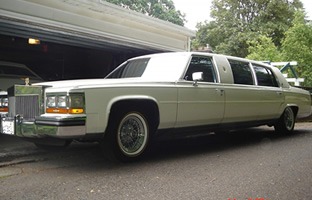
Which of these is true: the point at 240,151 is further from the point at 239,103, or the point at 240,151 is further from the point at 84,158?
the point at 84,158

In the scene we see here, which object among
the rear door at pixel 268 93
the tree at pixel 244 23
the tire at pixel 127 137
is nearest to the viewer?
the tire at pixel 127 137

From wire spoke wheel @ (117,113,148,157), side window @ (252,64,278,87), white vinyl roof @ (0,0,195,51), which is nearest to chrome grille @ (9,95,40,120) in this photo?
wire spoke wheel @ (117,113,148,157)

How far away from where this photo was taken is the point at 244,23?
1125 inches

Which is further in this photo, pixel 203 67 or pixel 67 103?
pixel 203 67

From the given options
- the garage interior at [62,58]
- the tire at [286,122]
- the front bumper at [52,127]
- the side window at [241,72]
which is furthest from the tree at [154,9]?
the front bumper at [52,127]

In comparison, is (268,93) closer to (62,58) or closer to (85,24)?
(85,24)

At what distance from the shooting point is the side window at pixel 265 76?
22.3 feet

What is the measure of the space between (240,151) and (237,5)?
1048 inches

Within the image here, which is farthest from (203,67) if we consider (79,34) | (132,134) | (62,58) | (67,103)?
(62,58)

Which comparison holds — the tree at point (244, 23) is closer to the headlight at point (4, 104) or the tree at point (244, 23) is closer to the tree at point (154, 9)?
the tree at point (154, 9)

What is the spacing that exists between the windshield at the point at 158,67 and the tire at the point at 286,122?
330cm

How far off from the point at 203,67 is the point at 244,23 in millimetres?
24637

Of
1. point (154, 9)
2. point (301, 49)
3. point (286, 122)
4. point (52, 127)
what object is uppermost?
point (154, 9)

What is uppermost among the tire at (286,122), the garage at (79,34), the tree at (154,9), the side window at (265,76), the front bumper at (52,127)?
the tree at (154,9)
